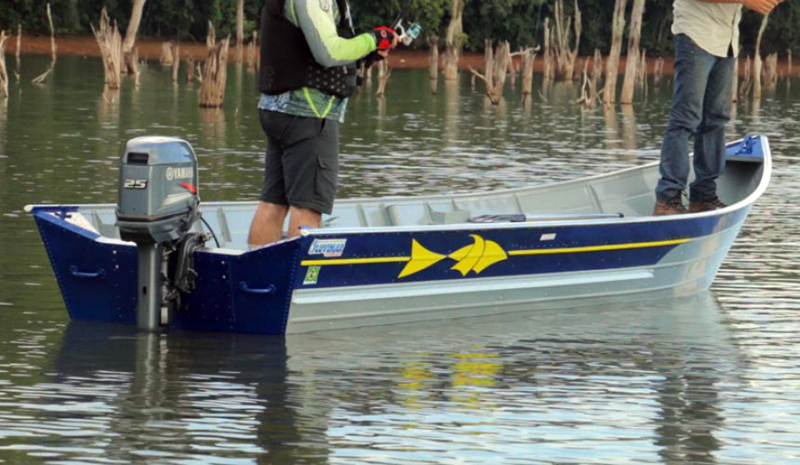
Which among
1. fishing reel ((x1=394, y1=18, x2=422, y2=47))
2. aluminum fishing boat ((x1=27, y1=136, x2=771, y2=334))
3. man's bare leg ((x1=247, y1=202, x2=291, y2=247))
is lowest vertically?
aluminum fishing boat ((x1=27, y1=136, x2=771, y2=334))

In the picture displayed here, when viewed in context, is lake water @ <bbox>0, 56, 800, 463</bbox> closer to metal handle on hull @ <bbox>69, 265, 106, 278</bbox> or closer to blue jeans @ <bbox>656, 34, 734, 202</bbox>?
metal handle on hull @ <bbox>69, 265, 106, 278</bbox>

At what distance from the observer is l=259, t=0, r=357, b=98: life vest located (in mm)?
10469

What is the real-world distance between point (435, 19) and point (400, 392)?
1890 inches

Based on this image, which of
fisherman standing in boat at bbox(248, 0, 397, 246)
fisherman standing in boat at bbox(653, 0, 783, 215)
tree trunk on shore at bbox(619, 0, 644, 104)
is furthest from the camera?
tree trunk on shore at bbox(619, 0, 644, 104)

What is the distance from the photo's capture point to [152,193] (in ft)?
31.7

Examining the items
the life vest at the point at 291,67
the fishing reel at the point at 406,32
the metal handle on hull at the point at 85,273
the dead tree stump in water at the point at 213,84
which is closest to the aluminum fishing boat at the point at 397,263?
the metal handle on hull at the point at 85,273

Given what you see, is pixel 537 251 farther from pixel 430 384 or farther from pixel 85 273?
pixel 85 273

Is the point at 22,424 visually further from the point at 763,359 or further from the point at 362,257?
the point at 763,359

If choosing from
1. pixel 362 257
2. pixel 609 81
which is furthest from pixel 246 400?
pixel 609 81

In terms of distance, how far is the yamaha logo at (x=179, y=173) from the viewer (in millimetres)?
9789

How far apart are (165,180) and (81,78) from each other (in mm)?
32853

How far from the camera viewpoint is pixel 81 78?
138 ft

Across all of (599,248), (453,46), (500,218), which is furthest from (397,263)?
(453,46)

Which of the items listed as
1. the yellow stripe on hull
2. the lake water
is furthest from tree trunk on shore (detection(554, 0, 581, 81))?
the yellow stripe on hull
